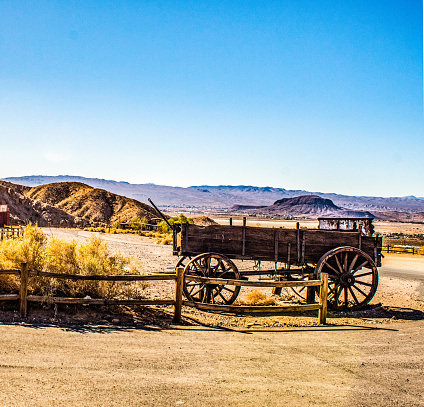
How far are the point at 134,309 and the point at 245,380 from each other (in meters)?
3.66

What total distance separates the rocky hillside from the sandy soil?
50273 mm

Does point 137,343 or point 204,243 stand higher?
point 204,243

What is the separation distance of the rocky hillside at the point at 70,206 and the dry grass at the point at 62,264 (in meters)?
47.6

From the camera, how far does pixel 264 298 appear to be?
9805 mm

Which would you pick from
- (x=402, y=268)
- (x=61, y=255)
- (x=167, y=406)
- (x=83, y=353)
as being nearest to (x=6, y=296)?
(x=61, y=255)

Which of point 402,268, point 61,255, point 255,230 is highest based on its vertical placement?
point 255,230

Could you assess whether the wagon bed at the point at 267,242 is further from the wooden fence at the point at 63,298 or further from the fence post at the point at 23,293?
the fence post at the point at 23,293

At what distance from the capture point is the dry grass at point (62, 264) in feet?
25.5

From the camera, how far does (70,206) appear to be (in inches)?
2896

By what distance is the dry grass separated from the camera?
778 centimetres

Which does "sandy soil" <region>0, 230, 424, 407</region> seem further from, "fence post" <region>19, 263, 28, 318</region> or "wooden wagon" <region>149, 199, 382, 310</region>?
"wooden wagon" <region>149, 199, 382, 310</region>

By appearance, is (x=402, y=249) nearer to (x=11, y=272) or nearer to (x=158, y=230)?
(x=158, y=230)

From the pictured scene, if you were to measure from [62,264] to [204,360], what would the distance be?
14.5 feet

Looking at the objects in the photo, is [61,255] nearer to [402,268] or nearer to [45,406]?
[45,406]
